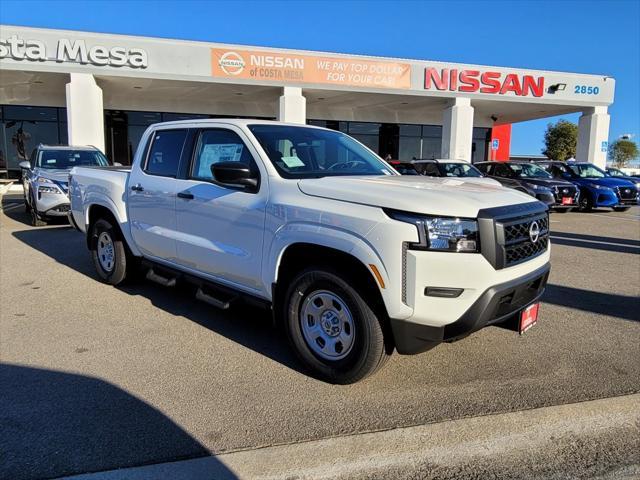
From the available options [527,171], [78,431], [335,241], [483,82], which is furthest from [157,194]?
[483,82]

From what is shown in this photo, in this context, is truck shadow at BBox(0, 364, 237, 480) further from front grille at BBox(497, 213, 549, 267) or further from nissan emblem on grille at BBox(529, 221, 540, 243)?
nissan emblem on grille at BBox(529, 221, 540, 243)

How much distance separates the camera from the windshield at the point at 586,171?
16812 mm

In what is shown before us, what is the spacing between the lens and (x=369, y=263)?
10.4 feet

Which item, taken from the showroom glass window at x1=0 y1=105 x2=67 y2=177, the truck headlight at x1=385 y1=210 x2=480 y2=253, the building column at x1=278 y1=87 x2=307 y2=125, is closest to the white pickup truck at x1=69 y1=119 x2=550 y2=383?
the truck headlight at x1=385 y1=210 x2=480 y2=253

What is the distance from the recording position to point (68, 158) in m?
12.0

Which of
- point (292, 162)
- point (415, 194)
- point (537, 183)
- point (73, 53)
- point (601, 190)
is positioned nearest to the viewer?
point (415, 194)

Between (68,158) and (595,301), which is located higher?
(68,158)

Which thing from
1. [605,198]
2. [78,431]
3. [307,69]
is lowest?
[78,431]

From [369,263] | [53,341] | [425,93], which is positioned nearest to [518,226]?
[369,263]

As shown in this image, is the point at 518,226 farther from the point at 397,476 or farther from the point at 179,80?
the point at 179,80

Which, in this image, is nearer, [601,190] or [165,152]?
[165,152]

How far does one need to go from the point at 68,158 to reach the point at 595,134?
2255 centimetres

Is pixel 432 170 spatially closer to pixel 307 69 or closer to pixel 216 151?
pixel 307 69

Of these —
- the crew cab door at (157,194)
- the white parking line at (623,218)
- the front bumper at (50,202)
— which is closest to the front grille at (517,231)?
the crew cab door at (157,194)
